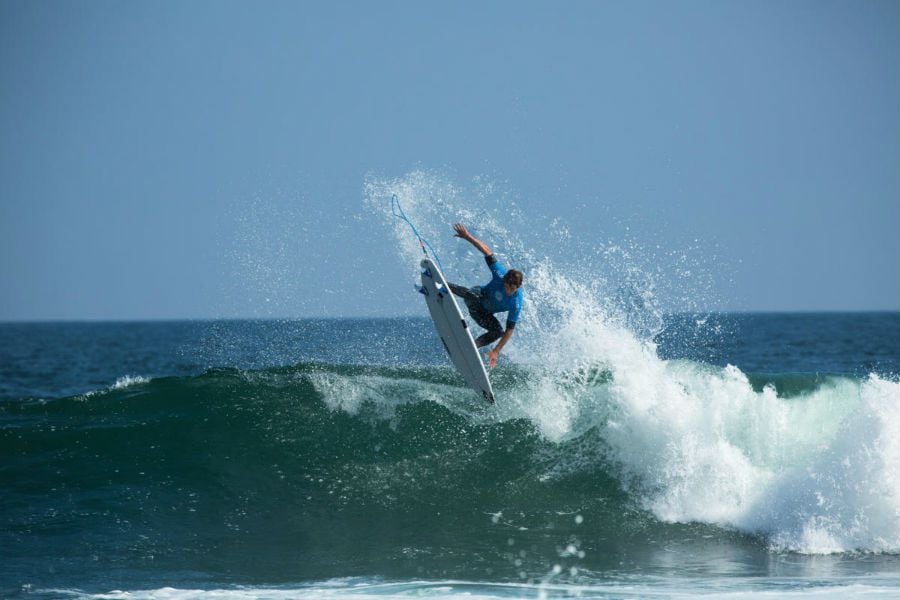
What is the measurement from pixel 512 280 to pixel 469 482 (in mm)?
2530

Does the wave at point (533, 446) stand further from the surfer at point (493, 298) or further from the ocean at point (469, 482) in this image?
the surfer at point (493, 298)

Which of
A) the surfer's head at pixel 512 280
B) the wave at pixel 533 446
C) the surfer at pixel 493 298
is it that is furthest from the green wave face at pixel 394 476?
the surfer's head at pixel 512 280

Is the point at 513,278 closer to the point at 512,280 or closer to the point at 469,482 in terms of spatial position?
the point at 512,280

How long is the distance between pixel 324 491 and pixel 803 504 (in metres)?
5.21

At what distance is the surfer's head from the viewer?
9852mm

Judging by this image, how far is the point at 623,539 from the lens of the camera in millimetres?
9352

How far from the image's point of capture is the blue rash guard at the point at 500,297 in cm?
1001

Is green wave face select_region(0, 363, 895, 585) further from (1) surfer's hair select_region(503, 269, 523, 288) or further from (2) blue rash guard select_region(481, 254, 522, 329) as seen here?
(1) surfer's hair select_region(503, 269, 523, 288)

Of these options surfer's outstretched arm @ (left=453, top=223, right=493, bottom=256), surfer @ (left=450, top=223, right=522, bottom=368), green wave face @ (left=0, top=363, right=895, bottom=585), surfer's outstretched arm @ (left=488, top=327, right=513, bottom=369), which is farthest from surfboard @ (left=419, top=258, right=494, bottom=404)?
green wave face @ (left=0, top=363, right=895, bottom=585)

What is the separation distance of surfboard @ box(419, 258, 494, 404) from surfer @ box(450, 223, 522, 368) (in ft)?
0.67

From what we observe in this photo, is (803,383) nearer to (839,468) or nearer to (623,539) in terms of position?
(839,468)

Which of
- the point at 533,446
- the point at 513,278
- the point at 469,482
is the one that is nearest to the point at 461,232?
the point at 513,278

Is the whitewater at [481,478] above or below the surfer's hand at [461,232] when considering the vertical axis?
below

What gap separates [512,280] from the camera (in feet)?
32.3
